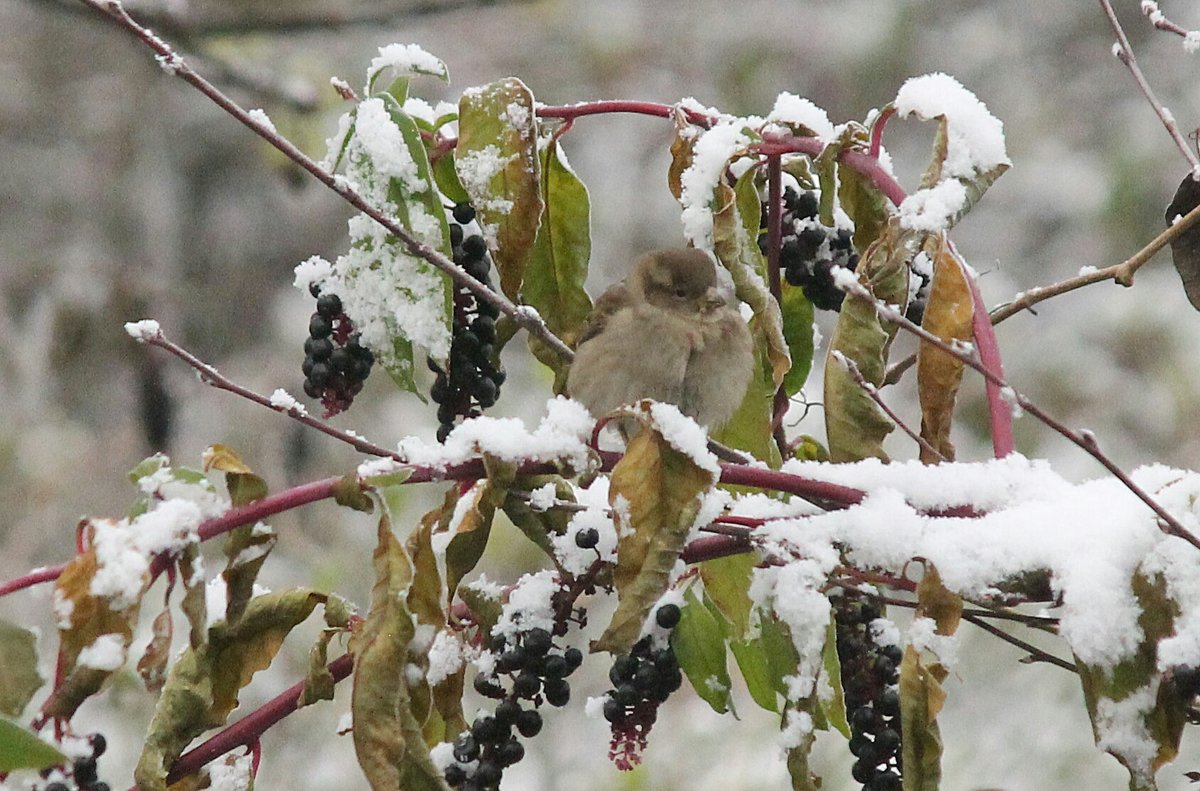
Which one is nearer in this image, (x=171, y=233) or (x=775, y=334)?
(x=775, y=334)

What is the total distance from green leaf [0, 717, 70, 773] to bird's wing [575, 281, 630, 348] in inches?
60.9

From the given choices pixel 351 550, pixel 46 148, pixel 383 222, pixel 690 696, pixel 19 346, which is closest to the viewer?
pixel 383 222

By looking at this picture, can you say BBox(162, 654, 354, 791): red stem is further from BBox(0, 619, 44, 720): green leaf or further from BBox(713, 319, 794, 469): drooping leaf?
BBox(713, 319, 794, 469): drooping leaf

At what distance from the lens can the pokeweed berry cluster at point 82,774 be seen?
118 cm

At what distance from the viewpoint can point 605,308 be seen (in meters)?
2.64

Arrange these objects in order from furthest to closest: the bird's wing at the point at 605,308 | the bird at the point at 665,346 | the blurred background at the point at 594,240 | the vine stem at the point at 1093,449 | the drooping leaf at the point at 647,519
→ the blurred background at the point at 594,240 → the bird's wing at the point at 605,308 → the bird at the point at 665,346 → the drooping leaf at the point at 647,519 → the vine stem at the point at 1093,449

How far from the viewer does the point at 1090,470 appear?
15.0ft

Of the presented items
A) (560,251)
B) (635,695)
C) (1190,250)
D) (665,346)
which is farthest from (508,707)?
(665,346)

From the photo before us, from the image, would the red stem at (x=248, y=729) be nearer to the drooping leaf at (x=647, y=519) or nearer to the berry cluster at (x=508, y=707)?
the berry cluster at (x=508, y=707)

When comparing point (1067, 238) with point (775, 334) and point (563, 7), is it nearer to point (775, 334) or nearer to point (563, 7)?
point (563, 7)

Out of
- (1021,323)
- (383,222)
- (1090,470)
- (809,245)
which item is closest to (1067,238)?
(1021,323)

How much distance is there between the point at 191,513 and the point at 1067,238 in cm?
601

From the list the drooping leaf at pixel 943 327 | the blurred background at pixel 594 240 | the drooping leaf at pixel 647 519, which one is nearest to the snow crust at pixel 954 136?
the drooping leaf at pixel 943 327

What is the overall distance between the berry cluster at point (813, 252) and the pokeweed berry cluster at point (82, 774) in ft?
2.91
